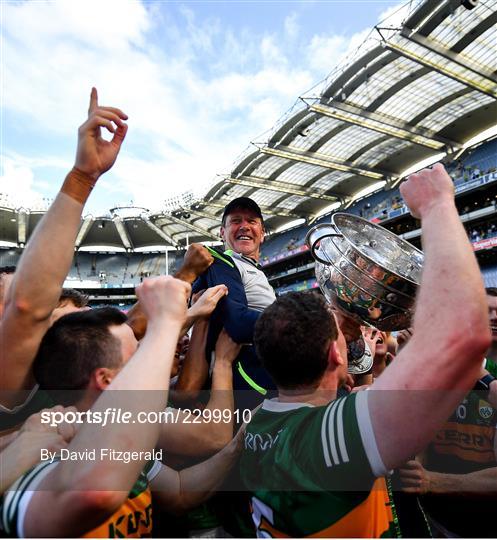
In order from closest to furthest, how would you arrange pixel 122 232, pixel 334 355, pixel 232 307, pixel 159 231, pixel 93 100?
pixel 334 355 → pixel 93 100 → pixel 232 307 → pixel 159 231 → pixel 122 232

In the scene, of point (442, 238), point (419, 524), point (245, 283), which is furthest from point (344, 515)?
point (245, 283)

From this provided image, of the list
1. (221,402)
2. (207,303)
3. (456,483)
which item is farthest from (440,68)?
(221,402)

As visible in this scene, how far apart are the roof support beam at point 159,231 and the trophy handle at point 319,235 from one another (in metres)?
39.0

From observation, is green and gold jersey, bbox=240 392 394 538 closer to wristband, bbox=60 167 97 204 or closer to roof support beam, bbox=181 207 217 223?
wristband, bbox=60 167 97 204

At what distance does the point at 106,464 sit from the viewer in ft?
3.34

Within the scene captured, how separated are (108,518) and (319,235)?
1.34 m

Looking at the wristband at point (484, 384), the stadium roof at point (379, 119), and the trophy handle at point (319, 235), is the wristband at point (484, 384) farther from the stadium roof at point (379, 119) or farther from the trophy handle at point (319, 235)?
the stadium roof at point (379, 119)

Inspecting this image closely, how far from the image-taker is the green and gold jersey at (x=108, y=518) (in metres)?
1.13

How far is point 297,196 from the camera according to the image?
3183 cm

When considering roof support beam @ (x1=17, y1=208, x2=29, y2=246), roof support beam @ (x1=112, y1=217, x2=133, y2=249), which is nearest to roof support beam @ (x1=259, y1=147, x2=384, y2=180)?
roof support beam @ (x1=112, y1=217, x2=133, y2=249)

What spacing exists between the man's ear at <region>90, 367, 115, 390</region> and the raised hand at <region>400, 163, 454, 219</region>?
1.04m

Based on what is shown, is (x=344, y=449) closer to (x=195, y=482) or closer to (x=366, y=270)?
(x=366, y=270)

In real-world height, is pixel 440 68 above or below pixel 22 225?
below

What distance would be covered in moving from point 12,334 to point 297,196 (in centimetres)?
3125
